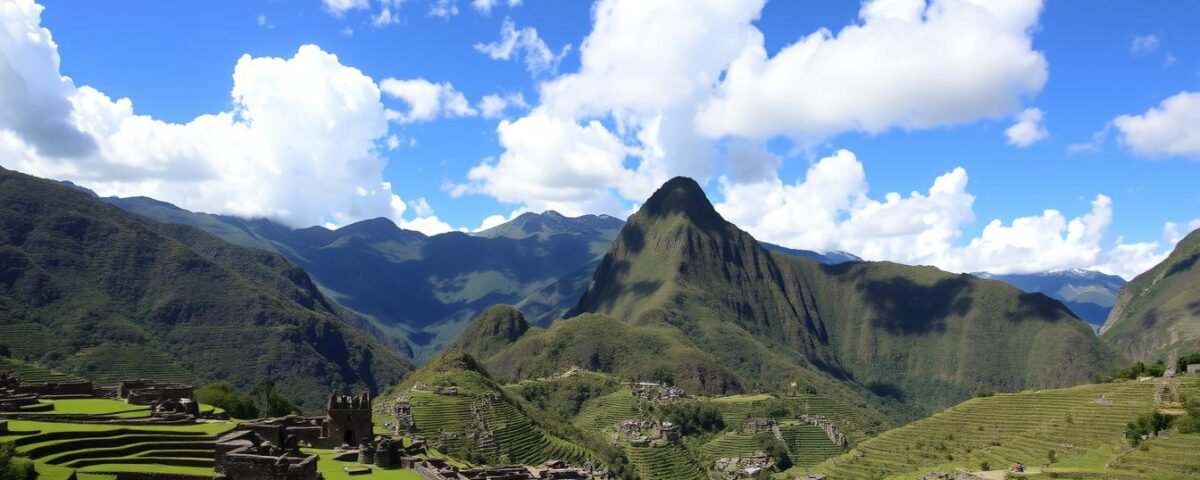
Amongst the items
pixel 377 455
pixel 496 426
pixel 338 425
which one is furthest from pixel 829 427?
pixel 377 455

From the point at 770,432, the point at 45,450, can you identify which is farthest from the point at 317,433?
the point at 770,432

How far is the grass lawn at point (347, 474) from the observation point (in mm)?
42328

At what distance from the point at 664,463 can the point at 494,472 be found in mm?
68774

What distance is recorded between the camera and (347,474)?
141 feet

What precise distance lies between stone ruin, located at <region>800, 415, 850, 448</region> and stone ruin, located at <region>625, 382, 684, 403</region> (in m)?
28.2

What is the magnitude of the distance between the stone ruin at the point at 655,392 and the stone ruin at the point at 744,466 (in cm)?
3093

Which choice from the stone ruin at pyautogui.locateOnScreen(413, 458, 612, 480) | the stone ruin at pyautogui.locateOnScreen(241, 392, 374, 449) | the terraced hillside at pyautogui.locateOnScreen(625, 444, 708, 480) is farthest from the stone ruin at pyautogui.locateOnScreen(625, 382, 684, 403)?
the stone ruin at pyautogui.locateOnScreen(241, 392, 374, 449)

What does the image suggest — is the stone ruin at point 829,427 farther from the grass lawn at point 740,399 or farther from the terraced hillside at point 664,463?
the terraced hillside at point 664,463

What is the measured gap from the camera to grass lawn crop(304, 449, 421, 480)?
1666 inches

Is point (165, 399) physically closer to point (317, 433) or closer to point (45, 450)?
point (317, 433)

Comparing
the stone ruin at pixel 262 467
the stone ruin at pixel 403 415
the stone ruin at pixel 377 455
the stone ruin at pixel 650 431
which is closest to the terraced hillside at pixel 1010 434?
the stone ruin at pixel 650 431

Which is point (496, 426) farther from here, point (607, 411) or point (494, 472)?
point (607, 411)

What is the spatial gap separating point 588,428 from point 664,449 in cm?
2191

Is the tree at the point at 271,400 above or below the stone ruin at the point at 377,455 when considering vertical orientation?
above
